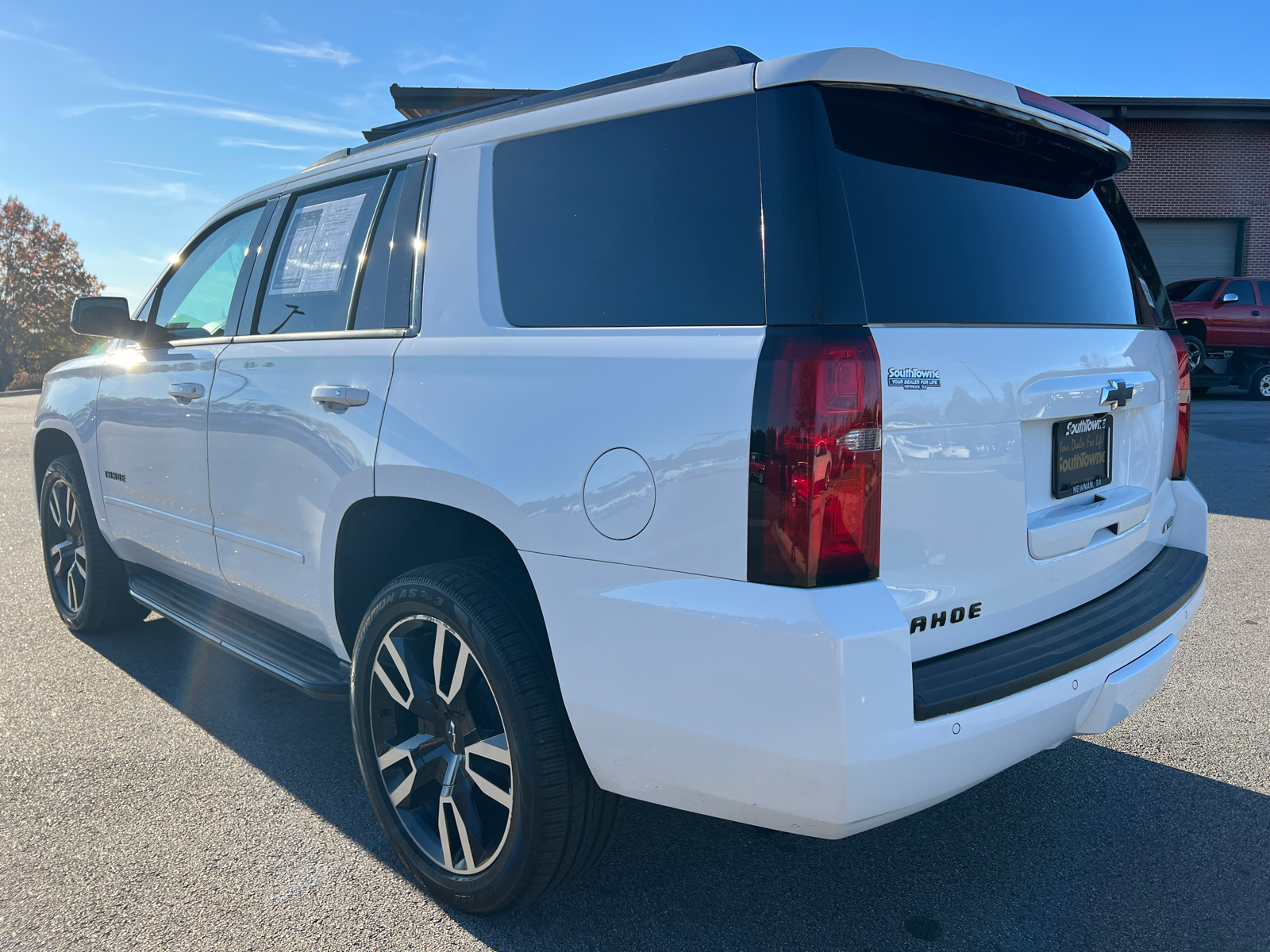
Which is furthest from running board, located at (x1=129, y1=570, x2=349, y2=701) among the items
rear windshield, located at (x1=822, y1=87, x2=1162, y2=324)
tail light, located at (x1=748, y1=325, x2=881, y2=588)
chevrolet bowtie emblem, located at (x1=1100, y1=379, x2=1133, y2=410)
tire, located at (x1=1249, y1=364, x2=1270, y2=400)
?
tire, located at (x1=1249, y1=364, x2=1270, y2=400)

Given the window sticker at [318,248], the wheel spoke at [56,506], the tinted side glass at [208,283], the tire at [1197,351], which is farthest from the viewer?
the tire at [1197,351]

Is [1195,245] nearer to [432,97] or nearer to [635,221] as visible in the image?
[432,97]

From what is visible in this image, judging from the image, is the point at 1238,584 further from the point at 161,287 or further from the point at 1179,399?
the point at 161,287

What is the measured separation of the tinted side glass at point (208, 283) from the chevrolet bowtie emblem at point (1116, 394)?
293 centimetres

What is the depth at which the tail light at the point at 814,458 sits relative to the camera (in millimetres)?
1779

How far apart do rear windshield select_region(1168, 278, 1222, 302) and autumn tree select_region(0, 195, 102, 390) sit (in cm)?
5577

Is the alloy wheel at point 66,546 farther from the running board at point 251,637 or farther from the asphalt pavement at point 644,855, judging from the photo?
the asphalt pavement at point 644,855

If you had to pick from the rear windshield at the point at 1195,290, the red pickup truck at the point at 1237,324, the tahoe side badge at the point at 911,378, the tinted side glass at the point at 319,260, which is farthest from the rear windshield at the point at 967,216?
the rear windshield at the point at 1195,290

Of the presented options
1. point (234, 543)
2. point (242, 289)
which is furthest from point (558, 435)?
point (242, 289)

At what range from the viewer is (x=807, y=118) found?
1925mm

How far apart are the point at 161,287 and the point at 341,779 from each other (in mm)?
2352

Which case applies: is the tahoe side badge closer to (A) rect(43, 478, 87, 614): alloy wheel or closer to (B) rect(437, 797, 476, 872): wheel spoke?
(B) rect(437, 797, 476, 872): wheel spoke

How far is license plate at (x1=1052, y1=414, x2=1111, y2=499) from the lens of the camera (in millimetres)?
2227

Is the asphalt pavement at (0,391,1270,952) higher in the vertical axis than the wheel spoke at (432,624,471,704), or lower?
lower
